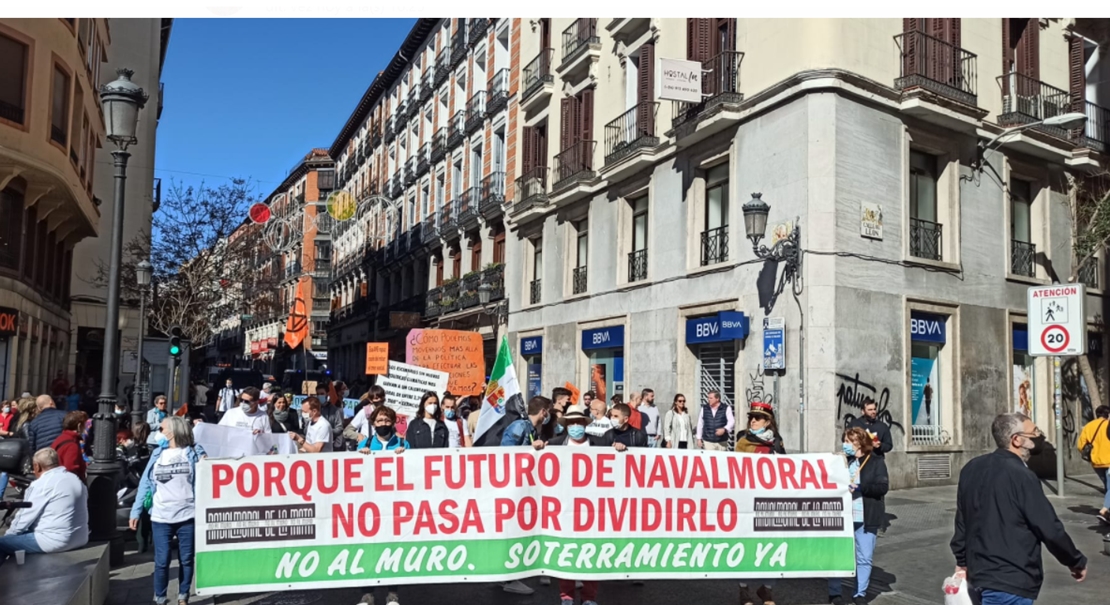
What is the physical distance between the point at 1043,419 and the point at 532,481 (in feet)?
50.9

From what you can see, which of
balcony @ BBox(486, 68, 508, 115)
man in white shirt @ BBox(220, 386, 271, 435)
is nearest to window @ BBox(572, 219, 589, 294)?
balcony @ BBox(486, 68, 508, 115)

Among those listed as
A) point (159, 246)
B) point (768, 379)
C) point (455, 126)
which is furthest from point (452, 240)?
point (768, 379)

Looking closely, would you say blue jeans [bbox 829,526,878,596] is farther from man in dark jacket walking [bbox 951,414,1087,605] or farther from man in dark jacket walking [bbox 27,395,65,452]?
man in dark jacket walking [bbox 27,395,65,452]

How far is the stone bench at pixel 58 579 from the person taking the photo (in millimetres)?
6195

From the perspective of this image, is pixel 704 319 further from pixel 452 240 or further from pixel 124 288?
pixel 124 288

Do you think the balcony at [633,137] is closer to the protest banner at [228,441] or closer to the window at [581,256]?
the window at [581,256]

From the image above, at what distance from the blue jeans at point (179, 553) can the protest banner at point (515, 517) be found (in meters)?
0.56

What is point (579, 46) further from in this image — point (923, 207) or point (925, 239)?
point (925, 239)

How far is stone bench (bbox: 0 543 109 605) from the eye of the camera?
6.20m

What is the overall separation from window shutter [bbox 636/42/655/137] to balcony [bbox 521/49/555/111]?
541cm

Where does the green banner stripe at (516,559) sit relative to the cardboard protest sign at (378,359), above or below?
below

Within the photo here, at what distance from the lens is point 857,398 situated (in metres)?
15.9

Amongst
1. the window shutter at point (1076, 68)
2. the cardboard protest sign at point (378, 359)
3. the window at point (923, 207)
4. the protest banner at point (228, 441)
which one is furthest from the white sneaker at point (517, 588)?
the window shutter at point (1076, 68)

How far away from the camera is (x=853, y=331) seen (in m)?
16.0
